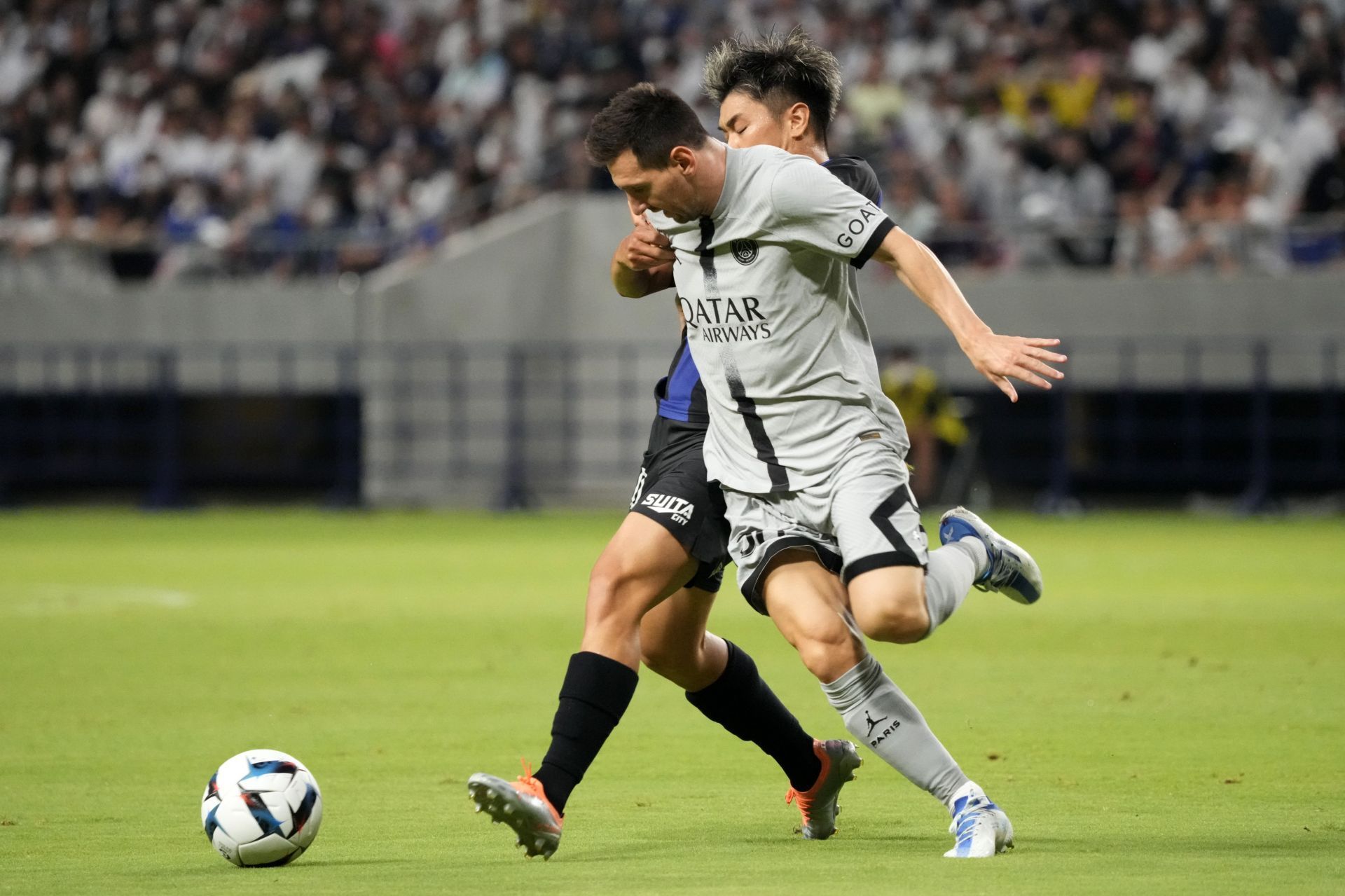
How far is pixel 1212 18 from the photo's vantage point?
22.5m

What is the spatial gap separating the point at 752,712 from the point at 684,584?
522 millimetres

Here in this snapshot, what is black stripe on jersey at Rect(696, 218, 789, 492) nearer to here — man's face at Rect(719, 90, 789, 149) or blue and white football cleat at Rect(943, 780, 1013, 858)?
man's face at Rect(719, 90, 789, 149)

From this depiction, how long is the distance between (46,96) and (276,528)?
9.12 metres

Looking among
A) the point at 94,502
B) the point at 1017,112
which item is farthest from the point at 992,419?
the point at 94,502

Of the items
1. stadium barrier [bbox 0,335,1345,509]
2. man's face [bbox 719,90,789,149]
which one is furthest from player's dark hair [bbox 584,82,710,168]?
stadium barrier [bbox 0,335,1345,509]

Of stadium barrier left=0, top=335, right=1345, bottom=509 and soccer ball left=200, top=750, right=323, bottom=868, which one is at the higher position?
soccer ball left=200, top=750, right=323, bottom=868

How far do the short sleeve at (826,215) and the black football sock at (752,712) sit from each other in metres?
1.32

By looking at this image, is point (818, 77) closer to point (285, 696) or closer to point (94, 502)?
point (285, 696)

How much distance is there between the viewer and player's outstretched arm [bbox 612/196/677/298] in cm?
561

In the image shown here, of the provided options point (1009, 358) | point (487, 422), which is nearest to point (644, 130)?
point (1009, 358)

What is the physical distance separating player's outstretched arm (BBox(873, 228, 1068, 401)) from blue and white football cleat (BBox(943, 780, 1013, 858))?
106 cm

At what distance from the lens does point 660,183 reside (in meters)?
5.28

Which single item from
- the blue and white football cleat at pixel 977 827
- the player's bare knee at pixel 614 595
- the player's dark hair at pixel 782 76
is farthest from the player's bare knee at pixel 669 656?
the player's dark hair at pixel 782 76

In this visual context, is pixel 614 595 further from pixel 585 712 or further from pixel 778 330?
pixel 778 330
